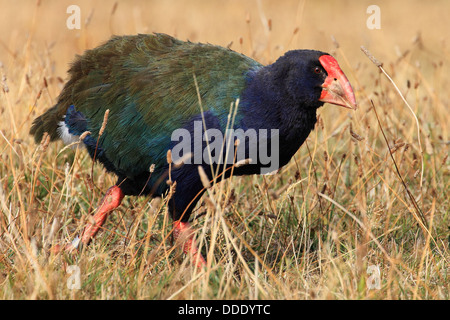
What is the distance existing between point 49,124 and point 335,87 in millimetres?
1433

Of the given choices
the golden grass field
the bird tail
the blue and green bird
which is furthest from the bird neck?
the bird tail

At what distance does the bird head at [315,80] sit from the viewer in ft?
9.48

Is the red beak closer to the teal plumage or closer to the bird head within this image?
the bird head

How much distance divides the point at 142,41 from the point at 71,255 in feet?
3.49

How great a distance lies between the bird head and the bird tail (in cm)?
116

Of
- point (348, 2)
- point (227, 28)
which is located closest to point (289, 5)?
point (348, 2)

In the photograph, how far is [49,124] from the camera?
3.40 metres

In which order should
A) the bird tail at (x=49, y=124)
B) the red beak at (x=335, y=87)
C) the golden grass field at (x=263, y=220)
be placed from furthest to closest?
the bird tail at (x=49, y=124) → the red beak at (x=335, y=87) → the golden grass field at (x=263, y=220)

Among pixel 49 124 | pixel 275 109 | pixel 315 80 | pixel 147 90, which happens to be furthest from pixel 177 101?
pixel 49 124

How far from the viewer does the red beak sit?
9.43 ft

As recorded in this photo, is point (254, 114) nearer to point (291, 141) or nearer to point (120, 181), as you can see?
point (291, 141)

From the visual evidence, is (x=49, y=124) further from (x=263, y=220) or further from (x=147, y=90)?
(x=263, y=220)

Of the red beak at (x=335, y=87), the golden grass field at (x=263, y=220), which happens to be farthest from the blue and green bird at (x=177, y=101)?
the golden grass field at (x=263, y=220)

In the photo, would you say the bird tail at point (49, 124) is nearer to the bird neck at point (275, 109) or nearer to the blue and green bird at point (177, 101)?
the blue and green bird at point (177, 101)
